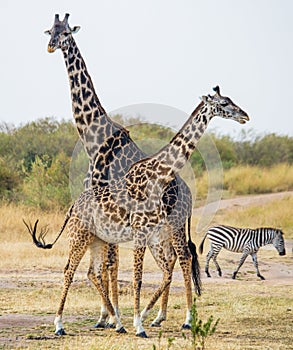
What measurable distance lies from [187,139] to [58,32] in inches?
86.0

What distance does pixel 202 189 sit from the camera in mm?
24672

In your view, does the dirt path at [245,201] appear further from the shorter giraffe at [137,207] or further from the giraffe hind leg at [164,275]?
the shorter giraffe at [137,207]

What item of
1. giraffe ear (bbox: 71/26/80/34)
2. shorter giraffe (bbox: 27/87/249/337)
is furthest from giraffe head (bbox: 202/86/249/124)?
giraffe ear (bbox: 71/26/80/34)

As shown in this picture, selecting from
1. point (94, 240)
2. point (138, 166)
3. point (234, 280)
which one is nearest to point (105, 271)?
point (94, 240)

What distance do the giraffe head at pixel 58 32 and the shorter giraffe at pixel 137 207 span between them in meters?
1.94

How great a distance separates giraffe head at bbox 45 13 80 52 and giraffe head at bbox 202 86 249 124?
2.13 meters

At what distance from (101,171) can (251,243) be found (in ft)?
15.9

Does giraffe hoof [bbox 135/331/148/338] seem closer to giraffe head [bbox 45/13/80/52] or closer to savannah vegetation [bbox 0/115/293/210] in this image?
giraffe head [bbox 45/13/80/52]

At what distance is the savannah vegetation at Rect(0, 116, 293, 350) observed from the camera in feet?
25.3

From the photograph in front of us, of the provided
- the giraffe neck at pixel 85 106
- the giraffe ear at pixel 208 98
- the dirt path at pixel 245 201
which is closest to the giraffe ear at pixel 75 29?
the giraffe neck at pixel 85 106

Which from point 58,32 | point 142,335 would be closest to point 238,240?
point 58,32

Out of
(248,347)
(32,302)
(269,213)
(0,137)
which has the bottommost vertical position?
(248,347)

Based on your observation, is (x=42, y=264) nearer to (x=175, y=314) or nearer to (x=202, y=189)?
(x=175, y=314)

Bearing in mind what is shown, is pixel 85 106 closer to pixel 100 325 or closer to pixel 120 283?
pixel 100 325
